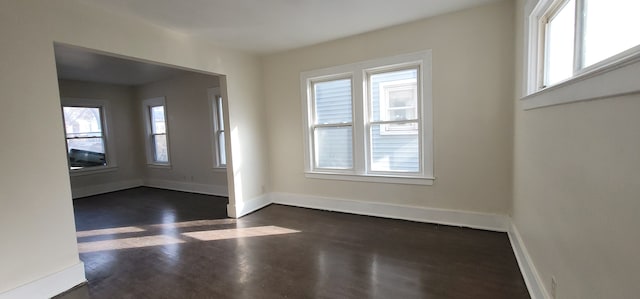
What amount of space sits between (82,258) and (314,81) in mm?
3635

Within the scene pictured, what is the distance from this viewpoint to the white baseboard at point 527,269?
1918 millimetres

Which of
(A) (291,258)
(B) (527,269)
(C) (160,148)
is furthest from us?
(C) (160,148)

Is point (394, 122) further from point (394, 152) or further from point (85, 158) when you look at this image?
point (85, 158)

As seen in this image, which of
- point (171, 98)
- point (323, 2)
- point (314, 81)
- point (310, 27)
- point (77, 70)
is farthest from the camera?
point (171, 98)

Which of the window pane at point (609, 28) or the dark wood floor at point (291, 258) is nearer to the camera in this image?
the window pane at point (609, 28)

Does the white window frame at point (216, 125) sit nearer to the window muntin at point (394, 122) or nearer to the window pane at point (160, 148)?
the window pane at point (160, 148)

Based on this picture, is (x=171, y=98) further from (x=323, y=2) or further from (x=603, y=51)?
(x=603, y=51)

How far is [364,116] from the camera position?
3.99 meters

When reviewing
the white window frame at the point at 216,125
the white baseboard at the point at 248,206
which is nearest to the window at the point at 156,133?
the white window frame at the point at 216,125

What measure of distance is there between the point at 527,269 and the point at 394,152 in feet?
6.49

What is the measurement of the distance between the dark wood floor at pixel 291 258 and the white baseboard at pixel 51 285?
0.34 ft

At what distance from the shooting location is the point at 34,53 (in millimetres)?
2256

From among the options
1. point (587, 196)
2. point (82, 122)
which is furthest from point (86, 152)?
point (587, 196)

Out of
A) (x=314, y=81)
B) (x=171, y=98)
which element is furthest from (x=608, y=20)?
(x=171, y=98)
